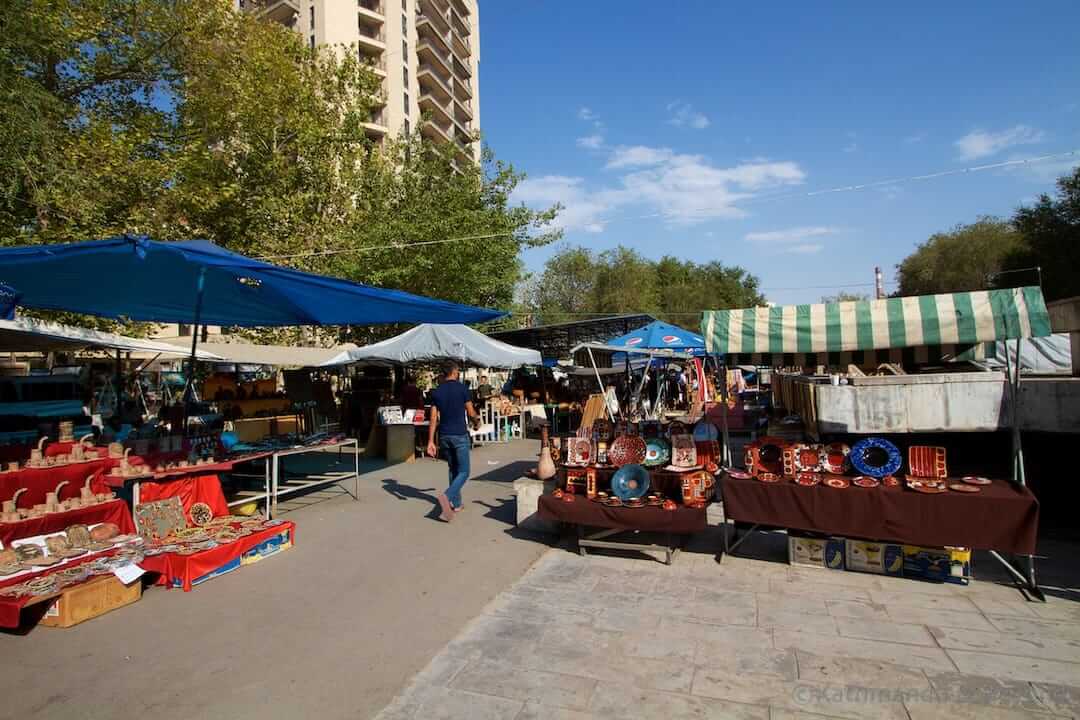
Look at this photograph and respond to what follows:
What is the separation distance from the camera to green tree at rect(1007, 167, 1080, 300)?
24514 millimetres

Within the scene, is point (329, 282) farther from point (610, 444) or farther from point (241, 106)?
point (241, 106)

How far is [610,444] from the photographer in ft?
19.5

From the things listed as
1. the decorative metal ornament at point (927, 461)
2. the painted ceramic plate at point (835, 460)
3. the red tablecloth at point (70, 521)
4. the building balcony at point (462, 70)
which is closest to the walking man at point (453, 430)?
the red tablecloth at point (70, 521)

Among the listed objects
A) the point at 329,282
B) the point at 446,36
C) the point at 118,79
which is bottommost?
the point at 329,282

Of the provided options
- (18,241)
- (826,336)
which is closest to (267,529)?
(826,336)

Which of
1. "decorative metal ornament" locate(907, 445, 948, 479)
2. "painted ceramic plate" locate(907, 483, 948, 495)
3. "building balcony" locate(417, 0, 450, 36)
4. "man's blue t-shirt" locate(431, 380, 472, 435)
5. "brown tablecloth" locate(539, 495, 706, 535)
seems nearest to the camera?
"painted ceramic plate" locate(907, 483, 948, 495)

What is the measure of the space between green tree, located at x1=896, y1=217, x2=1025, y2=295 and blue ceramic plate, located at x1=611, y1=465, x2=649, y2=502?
110 ft

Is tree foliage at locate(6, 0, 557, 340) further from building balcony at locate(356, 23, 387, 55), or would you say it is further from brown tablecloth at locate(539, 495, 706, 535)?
building balcony at locate(356, 23, 387, 55)

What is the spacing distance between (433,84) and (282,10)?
456 inches

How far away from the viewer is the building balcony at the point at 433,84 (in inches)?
1802

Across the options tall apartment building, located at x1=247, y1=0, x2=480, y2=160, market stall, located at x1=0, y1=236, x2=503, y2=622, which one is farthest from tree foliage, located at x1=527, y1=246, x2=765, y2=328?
market stall, located at x1=0, y1=236, x2=503, y2=622

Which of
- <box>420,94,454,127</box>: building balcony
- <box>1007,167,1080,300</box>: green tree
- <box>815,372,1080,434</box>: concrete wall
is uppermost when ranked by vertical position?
<box>420,94,454,127</box>: building balcony

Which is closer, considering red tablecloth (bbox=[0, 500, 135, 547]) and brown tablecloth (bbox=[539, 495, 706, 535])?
red tablecloth (bbox=[0, 500, 135, 547])

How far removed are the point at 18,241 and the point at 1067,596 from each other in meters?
16.3
